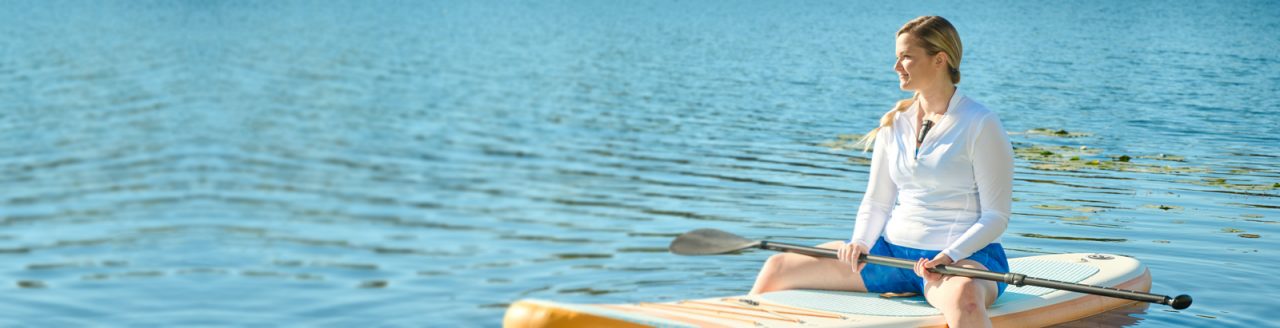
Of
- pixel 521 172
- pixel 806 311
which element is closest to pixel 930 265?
pixel 806 311

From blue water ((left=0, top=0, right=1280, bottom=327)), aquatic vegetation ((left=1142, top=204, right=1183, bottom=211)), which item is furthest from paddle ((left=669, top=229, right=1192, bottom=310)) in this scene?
aquatic vegetation ((left=1142, top=204, right=1183, bottom=211))

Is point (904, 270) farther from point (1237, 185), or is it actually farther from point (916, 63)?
point (1237, 185)

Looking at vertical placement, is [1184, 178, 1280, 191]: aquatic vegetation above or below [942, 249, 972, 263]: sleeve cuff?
above

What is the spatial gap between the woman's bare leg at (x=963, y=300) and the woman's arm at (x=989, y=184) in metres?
0.09

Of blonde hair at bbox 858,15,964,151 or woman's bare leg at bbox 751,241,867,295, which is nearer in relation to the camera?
blonde hair at bbox 858,15,964,151

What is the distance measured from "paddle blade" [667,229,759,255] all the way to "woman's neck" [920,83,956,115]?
1007 millimetres

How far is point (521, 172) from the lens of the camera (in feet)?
42.8

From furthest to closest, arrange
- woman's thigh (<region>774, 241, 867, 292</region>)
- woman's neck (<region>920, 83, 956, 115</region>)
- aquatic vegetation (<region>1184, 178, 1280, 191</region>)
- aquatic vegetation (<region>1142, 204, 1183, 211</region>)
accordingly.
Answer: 1. aquatic vegetation (<region>1184, 178, 1280, 191</region>)
2. aquatic vegetation (<region>1142, 204, 1183, 211</region>)
3. woman's thigh (<region>774, 241, 867, 292</region>)
4. woman's neck (<region>920, 83, 956, 115</region>)

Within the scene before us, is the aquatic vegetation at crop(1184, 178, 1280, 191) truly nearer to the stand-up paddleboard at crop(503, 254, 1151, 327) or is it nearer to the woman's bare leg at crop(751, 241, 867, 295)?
the stand-up paddleboard at crop(503, 254, 1151, 327)

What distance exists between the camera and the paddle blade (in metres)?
5.93

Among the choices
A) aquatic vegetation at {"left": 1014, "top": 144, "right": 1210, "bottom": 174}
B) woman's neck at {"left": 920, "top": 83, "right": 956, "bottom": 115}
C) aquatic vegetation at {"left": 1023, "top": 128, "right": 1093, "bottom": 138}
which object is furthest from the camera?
aquatic vegetation at {"left": 1023, "top": 128, "right": 1093, "bottom": 138}

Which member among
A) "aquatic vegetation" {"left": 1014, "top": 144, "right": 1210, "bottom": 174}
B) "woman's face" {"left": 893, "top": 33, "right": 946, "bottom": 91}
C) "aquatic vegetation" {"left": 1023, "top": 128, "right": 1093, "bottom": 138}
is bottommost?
"woman's face" {"left": 893, "top": 33, "right": 946, "bottom": 91}

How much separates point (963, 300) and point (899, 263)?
0.28m

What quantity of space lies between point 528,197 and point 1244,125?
1020cm
